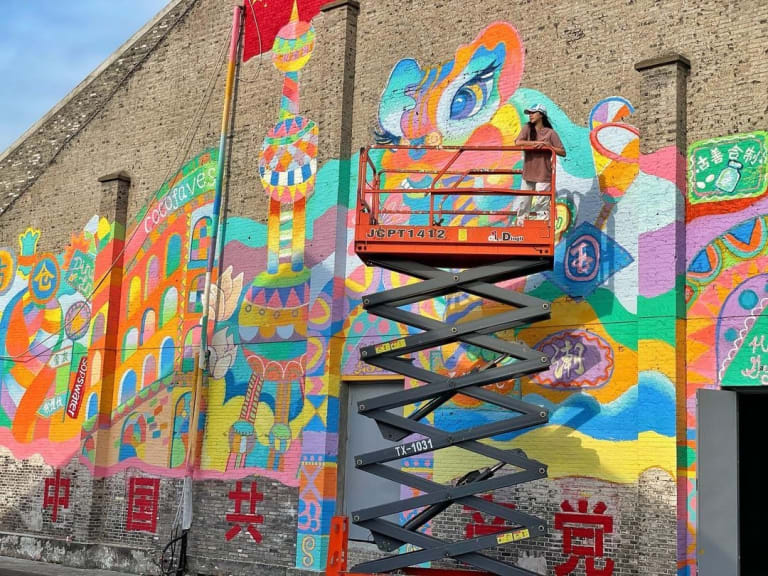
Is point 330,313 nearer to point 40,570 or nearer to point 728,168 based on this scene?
point 728,168

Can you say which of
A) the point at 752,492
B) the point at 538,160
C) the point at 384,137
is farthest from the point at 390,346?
the point at 752,492

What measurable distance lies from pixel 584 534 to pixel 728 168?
4999mm

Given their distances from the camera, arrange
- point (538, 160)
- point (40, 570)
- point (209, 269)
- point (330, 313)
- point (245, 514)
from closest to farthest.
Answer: point (538, 160), point (330, 313), point (245, 514), point (40, 570), point (209, 269)

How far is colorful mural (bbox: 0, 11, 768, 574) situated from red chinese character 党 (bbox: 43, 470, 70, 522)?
0.40 ft

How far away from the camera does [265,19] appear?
18109mm

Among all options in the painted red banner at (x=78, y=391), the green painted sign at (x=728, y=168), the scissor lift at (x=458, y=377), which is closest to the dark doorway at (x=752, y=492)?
the green painted sign at (x=728, y=168)

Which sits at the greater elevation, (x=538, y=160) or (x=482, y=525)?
(x=538, y=160)

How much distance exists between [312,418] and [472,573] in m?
4.52

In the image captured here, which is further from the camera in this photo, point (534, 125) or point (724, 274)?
point (534, 125)

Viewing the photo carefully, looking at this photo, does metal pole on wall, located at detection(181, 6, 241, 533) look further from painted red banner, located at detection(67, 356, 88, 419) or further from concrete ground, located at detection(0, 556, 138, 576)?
painted red banner, located at detection(67, 356, 88, 419)

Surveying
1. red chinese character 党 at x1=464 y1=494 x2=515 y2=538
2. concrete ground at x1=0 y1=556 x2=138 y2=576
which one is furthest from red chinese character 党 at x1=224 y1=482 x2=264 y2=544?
red chinese character 党 at x1=464 y1=494 x2=515 y2=538

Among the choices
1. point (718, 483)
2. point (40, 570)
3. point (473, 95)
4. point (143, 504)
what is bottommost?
point (40, 570)

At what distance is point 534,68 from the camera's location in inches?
563

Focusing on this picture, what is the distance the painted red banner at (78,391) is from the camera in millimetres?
19422
